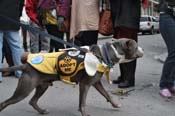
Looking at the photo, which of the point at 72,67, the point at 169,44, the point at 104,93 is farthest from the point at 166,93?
the point at 72,67

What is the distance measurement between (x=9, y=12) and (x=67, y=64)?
2820mm

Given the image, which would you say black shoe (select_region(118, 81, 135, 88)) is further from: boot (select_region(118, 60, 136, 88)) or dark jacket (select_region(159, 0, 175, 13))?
dark jacket (select_region(159, 0, 175, 13))

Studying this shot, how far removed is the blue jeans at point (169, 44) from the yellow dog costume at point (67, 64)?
159 centimetres

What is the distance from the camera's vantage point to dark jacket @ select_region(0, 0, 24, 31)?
7980 mm

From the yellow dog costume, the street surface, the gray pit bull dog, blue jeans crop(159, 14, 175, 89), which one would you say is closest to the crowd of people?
blue jeans crop(159, 14, 175, 89)

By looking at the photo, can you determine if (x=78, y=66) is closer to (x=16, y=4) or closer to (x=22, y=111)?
(x=22, y=111)

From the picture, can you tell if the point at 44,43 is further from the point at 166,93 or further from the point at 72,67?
the point at 72,67

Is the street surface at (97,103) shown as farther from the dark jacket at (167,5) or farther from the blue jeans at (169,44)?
the dark jacket at (167,5)

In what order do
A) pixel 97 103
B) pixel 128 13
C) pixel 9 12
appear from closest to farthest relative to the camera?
pixel 97 103 → pixel 128 13 → pixel 9 12

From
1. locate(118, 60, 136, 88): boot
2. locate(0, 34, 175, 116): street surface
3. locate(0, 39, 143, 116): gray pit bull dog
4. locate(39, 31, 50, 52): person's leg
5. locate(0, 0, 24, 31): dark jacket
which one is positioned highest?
locate(0, 0, 24, 31): dark jacket

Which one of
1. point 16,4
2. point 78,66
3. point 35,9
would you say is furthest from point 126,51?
point 35,9

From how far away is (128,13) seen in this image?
24.3 ft

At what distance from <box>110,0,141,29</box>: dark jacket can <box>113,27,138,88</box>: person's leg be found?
Result: 93 mm

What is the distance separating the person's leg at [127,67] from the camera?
750 centimetres
